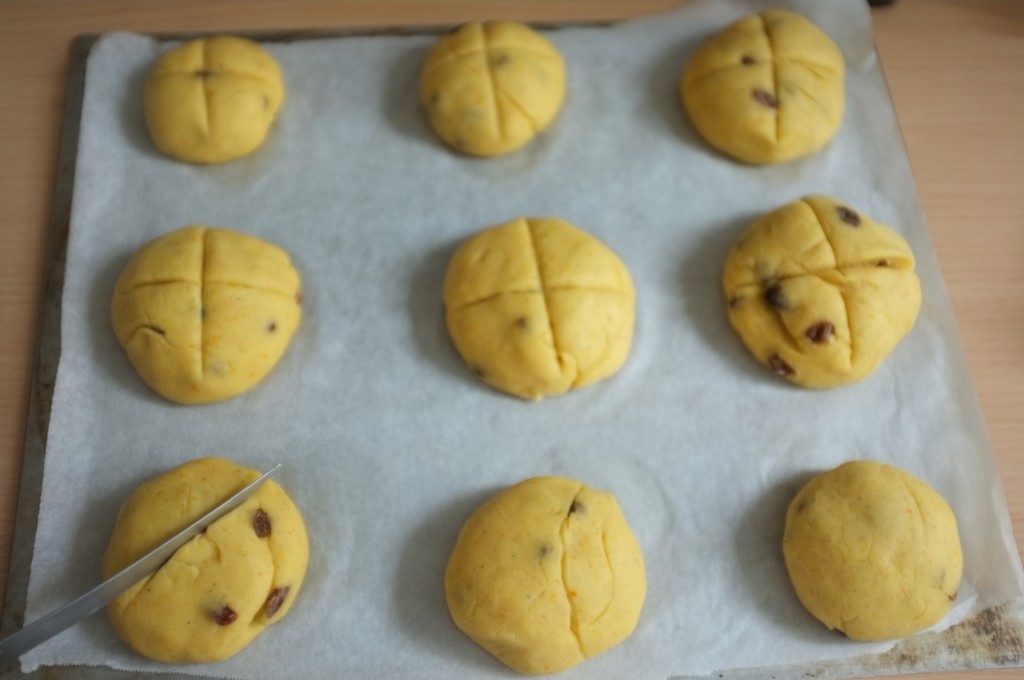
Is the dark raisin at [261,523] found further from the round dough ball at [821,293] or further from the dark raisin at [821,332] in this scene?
the dark raisin at [821,332]

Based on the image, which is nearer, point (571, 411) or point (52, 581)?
point (52, 581)

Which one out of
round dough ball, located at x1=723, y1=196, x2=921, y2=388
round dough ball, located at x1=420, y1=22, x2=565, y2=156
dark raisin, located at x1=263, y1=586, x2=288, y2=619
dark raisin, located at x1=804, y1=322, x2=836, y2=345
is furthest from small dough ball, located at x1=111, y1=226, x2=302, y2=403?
dark raisin, located at x1=804, y1=322, x2=836, y2=345

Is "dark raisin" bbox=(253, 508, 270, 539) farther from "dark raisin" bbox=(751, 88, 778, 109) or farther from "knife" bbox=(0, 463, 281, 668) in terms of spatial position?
"dark raisin" bbox=(751, 88, 778, 109)

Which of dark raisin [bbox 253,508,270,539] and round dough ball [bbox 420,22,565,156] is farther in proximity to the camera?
round dough ball [bbox 420,22,565,156]

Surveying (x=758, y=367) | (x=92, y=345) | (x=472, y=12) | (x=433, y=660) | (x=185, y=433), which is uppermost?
(x=472, y=12)

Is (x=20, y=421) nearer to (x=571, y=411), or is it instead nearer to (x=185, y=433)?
(x=185, y=433)

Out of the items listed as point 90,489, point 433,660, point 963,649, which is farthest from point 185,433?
point 963,649
